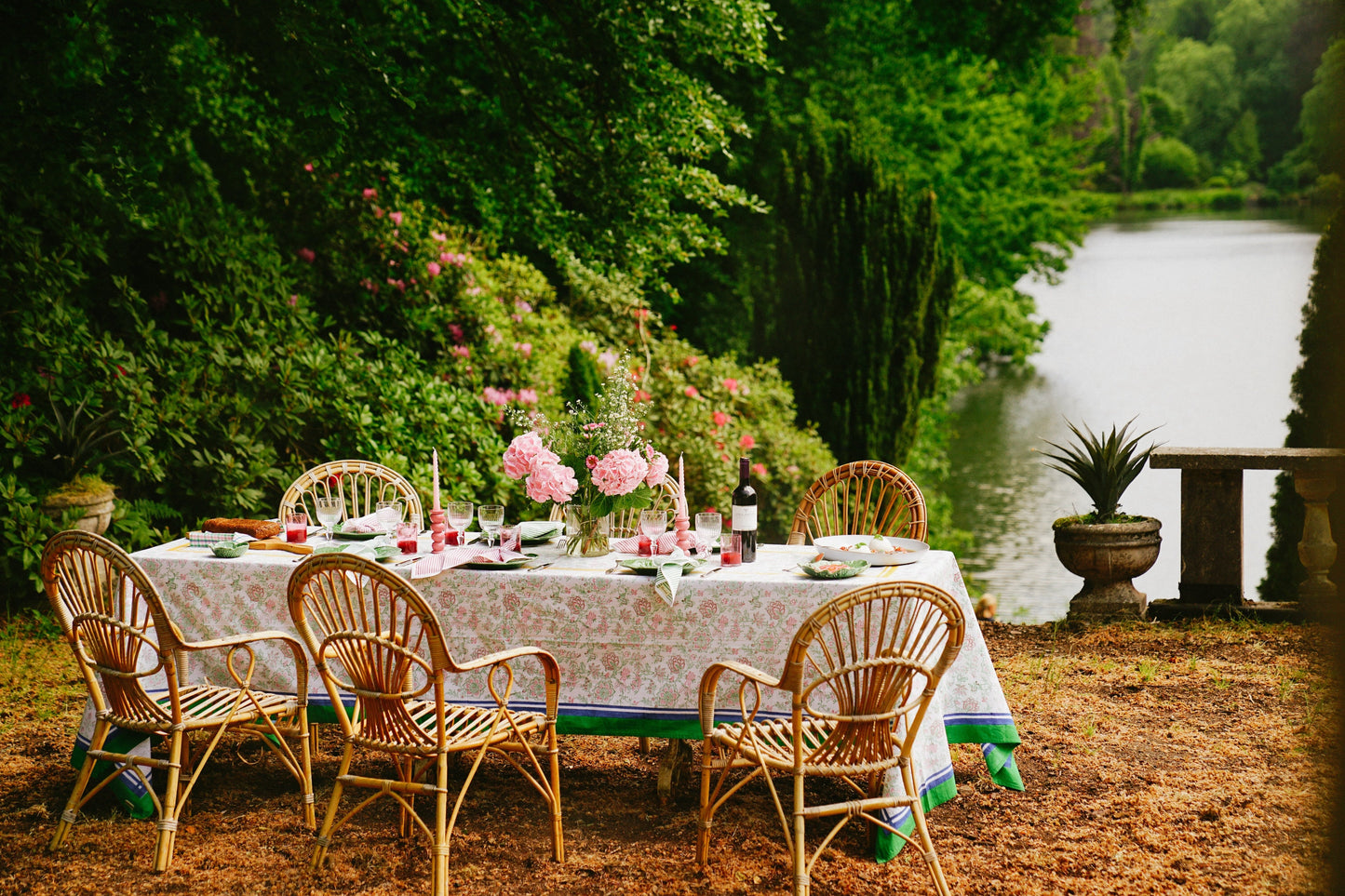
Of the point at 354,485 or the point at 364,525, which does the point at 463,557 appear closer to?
the point at 364,525

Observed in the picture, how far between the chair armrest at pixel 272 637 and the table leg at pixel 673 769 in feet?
4.08

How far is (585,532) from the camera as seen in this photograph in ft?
12.8

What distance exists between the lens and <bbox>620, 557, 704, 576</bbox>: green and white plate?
3.65m

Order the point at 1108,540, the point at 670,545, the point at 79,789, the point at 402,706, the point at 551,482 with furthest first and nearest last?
the point at 1108,540 → the point at 670,545 → the point at 551,482 → the point at 79,789 → the point at 402,706

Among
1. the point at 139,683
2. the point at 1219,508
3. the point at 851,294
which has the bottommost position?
the point at 139,683

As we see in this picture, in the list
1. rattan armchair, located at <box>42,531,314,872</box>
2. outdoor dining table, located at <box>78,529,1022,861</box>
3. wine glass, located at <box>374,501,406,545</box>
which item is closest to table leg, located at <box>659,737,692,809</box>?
outdoor dining table, located at <box>78,529,1022,861</box>

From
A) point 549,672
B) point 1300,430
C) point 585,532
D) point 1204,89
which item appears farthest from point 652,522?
point 1204,89

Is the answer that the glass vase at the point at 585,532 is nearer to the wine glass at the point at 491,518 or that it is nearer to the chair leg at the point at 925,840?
the wine glass at the point at 491,518

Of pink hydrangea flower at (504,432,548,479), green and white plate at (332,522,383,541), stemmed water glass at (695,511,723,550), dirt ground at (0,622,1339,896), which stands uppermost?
pink hydrangea flower at (504,432,548,479)

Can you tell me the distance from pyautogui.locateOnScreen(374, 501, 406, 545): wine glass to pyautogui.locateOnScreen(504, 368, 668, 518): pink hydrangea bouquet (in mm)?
638

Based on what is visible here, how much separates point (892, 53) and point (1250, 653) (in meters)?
11.1

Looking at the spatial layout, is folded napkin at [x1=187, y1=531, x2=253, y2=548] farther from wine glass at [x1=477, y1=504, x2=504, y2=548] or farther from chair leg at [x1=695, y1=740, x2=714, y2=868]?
chair leg at [x1=695, y1=740, x2=714, y2=868]

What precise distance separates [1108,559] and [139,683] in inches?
197

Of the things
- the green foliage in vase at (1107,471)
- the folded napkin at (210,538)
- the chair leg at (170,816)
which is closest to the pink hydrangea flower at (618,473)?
the folded napkin at (210,538)
